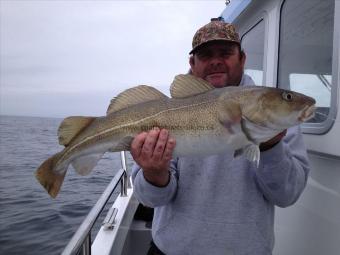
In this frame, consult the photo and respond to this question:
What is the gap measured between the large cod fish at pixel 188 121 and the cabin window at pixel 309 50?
83cm

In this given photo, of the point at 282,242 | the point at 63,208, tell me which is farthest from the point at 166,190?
the point at 63,208

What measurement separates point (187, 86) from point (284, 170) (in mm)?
833

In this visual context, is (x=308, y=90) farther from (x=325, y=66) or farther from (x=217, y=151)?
(x=217, y=151)

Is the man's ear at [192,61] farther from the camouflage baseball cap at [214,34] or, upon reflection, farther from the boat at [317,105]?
the boat at [317,105]

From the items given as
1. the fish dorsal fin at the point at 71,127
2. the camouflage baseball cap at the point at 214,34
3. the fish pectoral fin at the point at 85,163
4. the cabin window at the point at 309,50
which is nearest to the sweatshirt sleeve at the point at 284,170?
the cabin window at the point at 309,50

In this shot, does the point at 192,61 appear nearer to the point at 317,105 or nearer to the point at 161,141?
the point at 161,141

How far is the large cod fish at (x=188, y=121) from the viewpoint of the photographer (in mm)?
2145

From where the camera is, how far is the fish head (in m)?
2.11

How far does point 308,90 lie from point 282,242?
4.77 ft

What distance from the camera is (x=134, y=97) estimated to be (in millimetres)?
2541

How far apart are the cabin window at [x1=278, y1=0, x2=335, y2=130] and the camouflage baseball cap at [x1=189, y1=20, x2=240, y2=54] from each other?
73 centimetres

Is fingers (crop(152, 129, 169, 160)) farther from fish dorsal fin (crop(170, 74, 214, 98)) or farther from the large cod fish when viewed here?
fish dorsal fin (crop(170, 74, 214, 98))

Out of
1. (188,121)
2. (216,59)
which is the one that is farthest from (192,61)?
(188,121)

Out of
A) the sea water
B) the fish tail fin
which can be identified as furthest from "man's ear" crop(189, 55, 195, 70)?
the sea water
